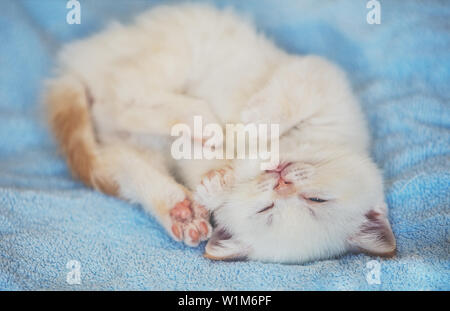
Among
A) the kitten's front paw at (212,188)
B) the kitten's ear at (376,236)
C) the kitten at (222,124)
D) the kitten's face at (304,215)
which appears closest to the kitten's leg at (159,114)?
the kitten at (222,124)

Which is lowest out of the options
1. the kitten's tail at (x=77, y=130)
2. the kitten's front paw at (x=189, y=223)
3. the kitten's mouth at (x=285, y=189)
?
the kitten's front paw at (x=189, y=223)

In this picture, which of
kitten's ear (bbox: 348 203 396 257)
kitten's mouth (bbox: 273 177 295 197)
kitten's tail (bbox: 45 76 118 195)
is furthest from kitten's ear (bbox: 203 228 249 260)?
kitten's tail (bbox: 45 76 118 195)

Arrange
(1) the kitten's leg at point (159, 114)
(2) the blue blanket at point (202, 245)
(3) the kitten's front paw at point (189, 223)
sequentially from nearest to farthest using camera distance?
(2) the blue blanket at point (202, 245) < (3) the kitten's front paw at point (189, 223) < (1) the kitten's leg at point (159, 114)

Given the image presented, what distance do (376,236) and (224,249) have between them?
15.8 inches

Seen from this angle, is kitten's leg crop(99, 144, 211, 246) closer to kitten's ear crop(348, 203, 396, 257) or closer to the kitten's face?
the kitten's face

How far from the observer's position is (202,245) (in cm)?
129

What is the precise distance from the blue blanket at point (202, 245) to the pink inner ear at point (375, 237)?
3 centimetres

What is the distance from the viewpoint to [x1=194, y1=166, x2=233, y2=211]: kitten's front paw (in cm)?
129

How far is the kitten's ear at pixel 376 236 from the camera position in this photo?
3.84ft

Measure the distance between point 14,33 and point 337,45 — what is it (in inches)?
55.4

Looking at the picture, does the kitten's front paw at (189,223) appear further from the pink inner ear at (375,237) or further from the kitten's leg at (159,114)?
the pink inner ear at (375,237)

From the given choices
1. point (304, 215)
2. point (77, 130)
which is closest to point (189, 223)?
point (304, 215)

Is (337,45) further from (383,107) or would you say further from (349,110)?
(349,110)

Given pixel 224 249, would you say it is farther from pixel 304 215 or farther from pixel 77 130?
pixel 77 130
